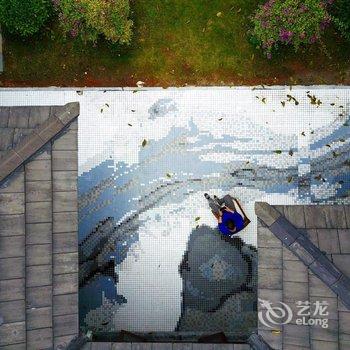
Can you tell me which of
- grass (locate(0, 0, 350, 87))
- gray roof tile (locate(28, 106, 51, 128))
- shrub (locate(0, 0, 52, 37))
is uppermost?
shrub (locate(0, 0, 52, 37))

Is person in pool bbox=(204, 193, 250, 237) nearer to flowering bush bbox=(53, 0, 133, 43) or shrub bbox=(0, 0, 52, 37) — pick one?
flowering bush bbox=(53, 0, 133, 43)

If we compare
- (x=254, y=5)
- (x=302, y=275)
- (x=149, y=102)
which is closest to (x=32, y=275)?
(x=302, y=275)

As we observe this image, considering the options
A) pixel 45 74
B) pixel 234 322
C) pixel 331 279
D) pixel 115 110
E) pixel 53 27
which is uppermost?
pixel 53 27

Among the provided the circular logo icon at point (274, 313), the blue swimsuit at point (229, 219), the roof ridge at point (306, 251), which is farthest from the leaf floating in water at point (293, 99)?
the circular logo icon at point (274, 313)

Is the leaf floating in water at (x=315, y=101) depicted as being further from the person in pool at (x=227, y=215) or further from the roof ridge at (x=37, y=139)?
the roof ridge at (x=37, y=139)

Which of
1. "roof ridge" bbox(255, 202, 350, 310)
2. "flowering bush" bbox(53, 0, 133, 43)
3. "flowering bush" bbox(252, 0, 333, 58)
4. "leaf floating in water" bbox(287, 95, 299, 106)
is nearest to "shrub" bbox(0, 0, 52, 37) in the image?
"flowering bush" bbox(53, 0, 133, 43)

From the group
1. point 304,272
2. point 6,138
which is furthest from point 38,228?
point 304,272

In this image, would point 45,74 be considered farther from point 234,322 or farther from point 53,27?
point 234,322
